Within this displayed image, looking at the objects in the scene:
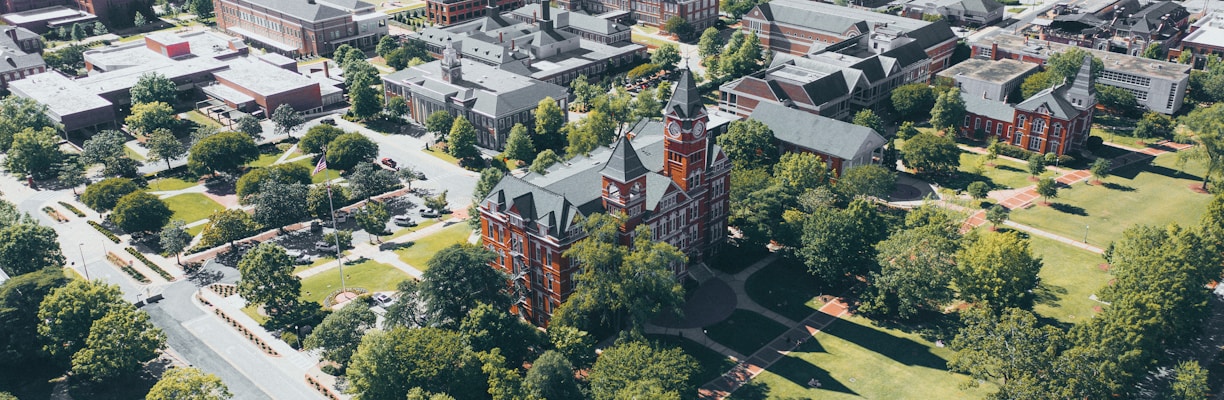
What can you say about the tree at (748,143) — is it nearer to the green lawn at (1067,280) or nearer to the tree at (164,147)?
the green lawn at (1067,280)

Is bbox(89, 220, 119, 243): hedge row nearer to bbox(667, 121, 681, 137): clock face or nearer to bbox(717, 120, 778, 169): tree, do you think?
bbox(667, 121, 681, 137): clock face

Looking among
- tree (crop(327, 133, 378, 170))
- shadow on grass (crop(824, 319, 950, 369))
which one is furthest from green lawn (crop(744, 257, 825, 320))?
tree (crop(327, 133, 378, 170))

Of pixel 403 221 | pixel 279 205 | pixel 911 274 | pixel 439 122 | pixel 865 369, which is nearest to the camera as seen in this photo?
pixel 865 369

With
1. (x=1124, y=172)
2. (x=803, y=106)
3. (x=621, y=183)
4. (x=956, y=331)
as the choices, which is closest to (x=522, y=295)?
(x=621, y=183)

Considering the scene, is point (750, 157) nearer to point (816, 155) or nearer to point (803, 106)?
point (816, 155)

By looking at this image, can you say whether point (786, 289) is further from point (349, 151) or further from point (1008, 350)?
point (349, 151)

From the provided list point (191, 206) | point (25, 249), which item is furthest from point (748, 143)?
point (25, 249)
